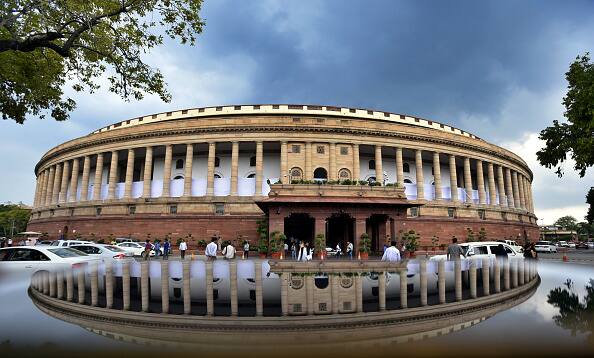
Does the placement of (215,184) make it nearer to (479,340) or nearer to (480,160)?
(480,160)

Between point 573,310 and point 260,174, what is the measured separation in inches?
1447

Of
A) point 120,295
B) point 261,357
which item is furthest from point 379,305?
point 120,295

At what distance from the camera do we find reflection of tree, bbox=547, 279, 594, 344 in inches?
190

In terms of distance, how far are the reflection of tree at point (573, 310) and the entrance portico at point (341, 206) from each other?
18605mm

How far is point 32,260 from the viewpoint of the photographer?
13953mm

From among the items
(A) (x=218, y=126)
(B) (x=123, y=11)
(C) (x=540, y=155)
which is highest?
(A) (x=218, y=126)

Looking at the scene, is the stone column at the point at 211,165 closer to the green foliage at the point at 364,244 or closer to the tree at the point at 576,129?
the green foliage at the point at 364,244

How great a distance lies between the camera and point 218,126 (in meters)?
41.8

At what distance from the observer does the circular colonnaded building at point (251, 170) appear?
134 ft

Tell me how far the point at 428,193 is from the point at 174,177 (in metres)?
31.8

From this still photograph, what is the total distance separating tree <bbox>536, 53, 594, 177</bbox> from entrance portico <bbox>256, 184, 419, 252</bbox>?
974 centimetres

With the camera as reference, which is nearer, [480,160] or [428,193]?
[428,193]

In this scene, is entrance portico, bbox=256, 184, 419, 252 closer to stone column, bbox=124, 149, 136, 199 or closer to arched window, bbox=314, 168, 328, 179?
arched window, bbox=314, 168, 328, 179

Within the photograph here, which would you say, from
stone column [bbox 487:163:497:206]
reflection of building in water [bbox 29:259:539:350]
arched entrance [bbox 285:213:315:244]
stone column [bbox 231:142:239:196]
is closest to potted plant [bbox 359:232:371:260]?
arched entrance [bbox 285:213:315:244]
